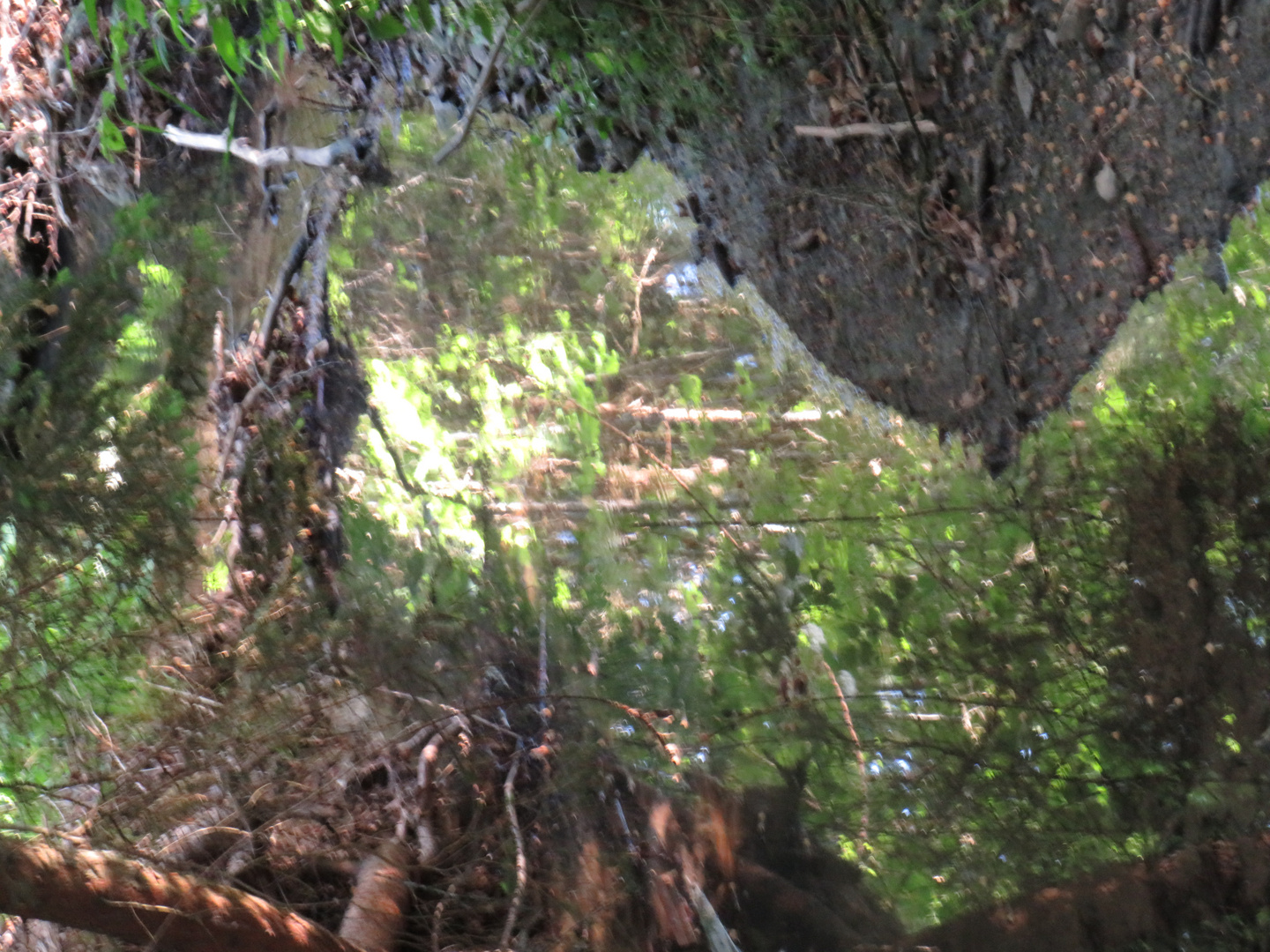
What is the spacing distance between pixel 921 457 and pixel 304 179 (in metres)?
1.78

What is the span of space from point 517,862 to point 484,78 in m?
1.56

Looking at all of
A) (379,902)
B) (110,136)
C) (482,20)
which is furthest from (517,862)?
(110,136)

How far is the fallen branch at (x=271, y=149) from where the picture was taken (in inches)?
94.3

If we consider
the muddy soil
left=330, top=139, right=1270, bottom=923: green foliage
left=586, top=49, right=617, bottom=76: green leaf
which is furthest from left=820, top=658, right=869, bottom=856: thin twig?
left=586, top=49, right=617, bottom=76: green leaf

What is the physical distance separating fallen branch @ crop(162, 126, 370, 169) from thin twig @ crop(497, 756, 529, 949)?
4.89 feet

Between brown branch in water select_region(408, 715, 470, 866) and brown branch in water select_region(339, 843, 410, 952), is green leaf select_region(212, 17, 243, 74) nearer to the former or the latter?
brown branch in water select_region(408, 715, 470, 866)

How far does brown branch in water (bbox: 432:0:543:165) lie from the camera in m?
1.81

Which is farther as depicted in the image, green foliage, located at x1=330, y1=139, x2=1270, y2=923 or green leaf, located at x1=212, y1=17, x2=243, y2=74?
green leaf, located at x1=212, y1=17, x2=243, y2=74

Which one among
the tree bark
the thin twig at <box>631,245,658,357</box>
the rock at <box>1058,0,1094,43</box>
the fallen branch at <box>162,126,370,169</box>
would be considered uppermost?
the fallen branch at <box>162,126,370,169</box>

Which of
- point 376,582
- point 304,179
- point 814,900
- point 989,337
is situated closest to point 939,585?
point 989,337

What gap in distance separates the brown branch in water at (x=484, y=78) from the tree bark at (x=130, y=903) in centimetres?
149

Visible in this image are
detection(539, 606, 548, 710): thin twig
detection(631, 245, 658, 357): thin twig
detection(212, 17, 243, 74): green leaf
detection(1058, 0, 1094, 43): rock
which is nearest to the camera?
detection(1058, 0, 1094, 43): rock

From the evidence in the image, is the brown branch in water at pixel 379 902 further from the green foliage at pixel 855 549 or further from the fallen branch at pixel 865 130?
the fallen branch at pixel 865 130

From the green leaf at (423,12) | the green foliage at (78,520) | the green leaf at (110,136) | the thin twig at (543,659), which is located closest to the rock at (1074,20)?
the green leaf at (423,12)
